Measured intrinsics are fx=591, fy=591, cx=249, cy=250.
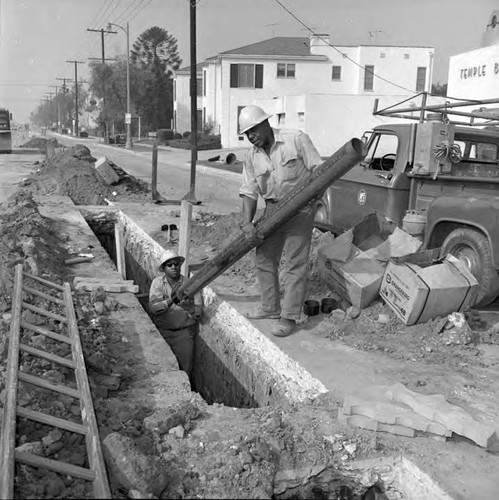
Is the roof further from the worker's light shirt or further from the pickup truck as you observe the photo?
the worker's light shirt

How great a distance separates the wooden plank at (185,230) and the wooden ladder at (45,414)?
1669mm

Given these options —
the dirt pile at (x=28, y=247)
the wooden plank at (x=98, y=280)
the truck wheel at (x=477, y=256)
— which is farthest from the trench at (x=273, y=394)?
the truck wheel at (x=477, y=256)

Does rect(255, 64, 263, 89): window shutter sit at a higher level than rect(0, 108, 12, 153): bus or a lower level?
higher

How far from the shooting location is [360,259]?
6.15 meters

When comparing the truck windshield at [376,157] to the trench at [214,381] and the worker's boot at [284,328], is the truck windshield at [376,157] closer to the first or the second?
the trench at [214,381]

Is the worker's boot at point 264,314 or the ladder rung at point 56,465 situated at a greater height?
the ladder rung at point 56,465

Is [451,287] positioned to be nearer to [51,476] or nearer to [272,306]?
[272,306]

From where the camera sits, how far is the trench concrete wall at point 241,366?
490cm

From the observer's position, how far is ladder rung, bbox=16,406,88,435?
3.52m

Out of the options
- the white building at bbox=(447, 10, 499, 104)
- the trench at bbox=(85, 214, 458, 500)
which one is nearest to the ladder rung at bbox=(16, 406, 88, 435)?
the trench at bbox=(85, 214, 458, 500)

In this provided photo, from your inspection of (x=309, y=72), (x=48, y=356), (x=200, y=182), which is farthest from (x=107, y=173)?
(x=309, y=72)

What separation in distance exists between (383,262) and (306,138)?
161 centimetres

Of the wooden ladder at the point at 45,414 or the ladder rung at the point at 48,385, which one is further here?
the ladder rung at the point at 48,385

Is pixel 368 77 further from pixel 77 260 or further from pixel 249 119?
pixel 249 119
